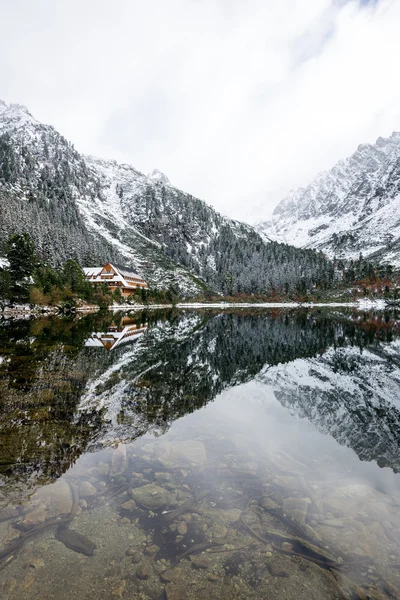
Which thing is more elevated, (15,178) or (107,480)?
(15,178)

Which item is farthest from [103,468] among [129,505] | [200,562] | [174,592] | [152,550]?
[174,592]

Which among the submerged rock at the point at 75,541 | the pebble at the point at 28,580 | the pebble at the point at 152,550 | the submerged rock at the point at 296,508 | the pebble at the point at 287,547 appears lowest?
the submerged rock at the point at 296,508

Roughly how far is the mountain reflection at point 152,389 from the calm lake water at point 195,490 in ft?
0.30

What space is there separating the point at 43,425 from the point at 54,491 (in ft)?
12.3

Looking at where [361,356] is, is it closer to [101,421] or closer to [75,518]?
[101,421]

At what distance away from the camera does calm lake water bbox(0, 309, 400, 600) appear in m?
4.97

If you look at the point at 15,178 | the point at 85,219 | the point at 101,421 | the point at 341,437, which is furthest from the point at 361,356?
the point at 15,178

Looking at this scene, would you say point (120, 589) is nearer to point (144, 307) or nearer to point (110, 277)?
point (144, 307)

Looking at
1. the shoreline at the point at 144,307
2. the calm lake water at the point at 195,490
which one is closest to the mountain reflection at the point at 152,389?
the calm lake water at the point at 195,490

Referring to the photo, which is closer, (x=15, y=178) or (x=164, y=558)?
(x=164, y=558)

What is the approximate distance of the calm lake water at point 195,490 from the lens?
497 cm

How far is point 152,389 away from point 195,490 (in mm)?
7824

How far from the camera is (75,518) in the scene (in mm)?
6125

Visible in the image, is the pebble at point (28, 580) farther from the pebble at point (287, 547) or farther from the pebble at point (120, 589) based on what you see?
the pebble at point (287, 547)
